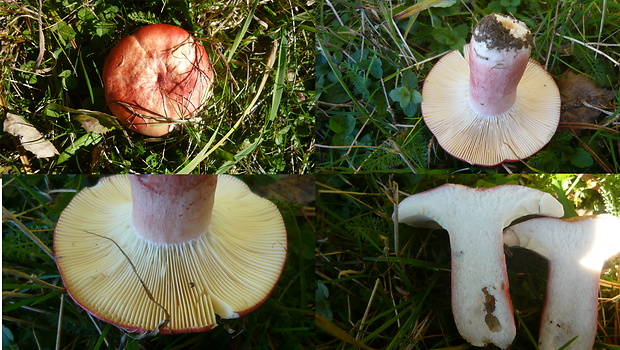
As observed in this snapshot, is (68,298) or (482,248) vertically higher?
(68,298)

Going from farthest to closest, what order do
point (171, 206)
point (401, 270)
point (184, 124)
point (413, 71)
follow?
point (413, 71) < point (184, 124) < point (401, 270) < point (171, 206)

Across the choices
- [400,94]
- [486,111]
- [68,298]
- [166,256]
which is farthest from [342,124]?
[68,298]

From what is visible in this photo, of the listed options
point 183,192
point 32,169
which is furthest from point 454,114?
point 32,169

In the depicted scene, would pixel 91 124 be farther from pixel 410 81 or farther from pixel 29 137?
pixel 410 81

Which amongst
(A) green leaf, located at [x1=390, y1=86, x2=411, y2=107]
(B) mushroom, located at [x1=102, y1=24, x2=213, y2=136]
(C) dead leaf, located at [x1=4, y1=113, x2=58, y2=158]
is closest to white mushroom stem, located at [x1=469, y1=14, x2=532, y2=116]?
(A) green leaf, located at [x1=390, y1=86, x2=411, y2=107]

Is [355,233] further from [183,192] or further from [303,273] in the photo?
[183,192]

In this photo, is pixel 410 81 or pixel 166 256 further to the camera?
pixel 410 81
